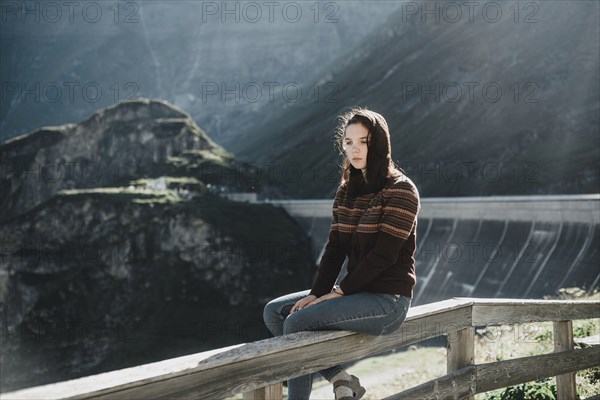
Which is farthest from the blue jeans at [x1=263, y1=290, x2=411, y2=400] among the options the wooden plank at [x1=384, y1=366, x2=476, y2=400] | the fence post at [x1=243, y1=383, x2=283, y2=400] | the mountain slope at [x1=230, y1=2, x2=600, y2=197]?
the mountain slope at [x1=230, y1=2, x2=600, y2=197]

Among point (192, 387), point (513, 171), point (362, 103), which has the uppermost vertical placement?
point (362, 103)

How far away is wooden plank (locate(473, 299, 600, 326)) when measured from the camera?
4.96 meters

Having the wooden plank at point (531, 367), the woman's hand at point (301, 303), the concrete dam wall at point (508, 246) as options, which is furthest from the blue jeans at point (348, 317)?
the concrete dam wall at point (508, 246)

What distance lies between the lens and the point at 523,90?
76.0m

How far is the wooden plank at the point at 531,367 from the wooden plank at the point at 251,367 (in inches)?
26.6

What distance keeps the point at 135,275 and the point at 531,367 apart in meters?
55.3

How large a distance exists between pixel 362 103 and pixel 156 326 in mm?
73920

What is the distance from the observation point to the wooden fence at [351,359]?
9.82 ft

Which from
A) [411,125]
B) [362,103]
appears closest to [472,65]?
[411,125]

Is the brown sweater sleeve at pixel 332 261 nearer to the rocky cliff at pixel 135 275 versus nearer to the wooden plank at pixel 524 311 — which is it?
the wooden plank at pixel 524 311

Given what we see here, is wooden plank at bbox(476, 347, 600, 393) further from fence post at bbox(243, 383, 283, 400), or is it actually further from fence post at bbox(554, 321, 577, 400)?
fence post at bbox(243, 383, 283, 400)

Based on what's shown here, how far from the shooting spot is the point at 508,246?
110 feet

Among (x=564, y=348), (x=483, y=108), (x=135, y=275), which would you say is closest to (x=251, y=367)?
(x=564, y=348)

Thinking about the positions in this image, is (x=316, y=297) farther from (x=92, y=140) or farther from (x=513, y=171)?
(x=92, y=140)
